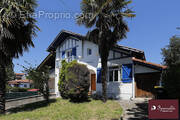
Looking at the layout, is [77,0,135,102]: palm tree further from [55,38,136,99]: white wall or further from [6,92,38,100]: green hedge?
[6,92,38,100]: green hedge

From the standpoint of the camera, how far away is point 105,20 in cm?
954

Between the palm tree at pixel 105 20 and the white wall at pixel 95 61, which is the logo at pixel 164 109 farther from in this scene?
the white wall at pixel 95 61

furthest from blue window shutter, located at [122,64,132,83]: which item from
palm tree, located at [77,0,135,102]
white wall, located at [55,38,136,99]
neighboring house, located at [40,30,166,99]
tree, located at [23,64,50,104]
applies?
tree, located at [23,64,50,104]

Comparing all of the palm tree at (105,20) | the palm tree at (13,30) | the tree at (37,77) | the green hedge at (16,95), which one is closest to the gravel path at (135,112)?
the palm tree at (105,20)

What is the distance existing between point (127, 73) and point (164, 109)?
8106 millimetres

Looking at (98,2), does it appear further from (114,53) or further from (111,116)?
(111,116)

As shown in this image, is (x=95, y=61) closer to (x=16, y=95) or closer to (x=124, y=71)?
(x=124, y=71)

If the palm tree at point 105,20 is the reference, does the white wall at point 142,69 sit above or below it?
below

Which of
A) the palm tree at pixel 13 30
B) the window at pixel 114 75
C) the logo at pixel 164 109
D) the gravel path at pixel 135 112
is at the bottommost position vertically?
the gravel path at pixel 135 112

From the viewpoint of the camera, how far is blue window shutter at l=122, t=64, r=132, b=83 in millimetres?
11500

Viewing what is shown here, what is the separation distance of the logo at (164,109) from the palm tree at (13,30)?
888cm

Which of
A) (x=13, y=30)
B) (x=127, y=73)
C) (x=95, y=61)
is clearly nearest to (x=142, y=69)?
(x=127, y=73)

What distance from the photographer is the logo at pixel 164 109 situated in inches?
140

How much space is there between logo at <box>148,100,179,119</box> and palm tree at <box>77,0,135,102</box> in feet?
20.7
